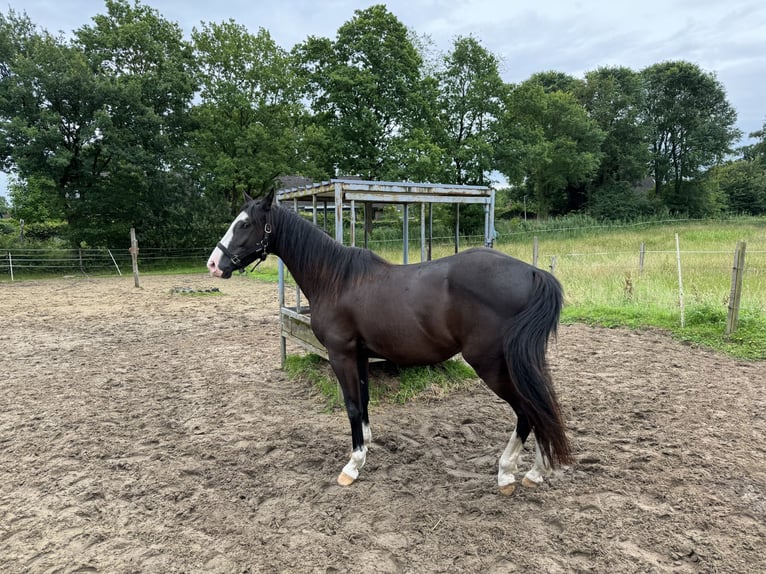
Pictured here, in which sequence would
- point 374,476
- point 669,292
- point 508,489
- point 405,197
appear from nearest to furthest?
point 508,489, point 374,476, point 405,197, point 669,292

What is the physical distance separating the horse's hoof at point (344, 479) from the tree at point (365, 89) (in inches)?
720

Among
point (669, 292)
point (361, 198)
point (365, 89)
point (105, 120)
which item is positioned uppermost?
point (365, 89)

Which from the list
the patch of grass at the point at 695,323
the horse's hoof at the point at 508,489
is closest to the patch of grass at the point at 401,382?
the horse's hoof at the point at 508,489

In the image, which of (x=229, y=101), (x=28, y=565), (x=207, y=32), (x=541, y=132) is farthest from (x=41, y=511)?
A: (x=541, y=132)

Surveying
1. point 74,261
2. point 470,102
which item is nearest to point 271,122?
point 74,261

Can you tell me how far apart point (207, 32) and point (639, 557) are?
963 inches

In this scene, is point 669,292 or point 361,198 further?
point 669,292

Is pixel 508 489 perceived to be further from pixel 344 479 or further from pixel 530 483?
pixel 344 479

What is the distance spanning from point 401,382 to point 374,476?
1.41m

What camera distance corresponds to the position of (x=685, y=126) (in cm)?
2981

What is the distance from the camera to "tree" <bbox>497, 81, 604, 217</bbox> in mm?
25891

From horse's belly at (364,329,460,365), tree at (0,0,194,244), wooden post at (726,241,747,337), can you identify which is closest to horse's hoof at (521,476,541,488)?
horse's belly at (364,329,460,365)

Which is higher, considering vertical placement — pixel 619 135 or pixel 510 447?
pixel 619 135

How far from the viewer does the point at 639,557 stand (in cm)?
195
